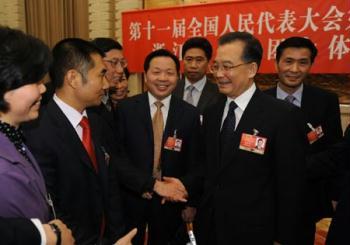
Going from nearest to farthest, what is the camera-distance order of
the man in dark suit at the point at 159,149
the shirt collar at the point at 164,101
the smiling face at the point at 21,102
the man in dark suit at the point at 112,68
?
the smiling face at the point at 21,102 < the man in dark suit at the point at 159,149 < the shirt collar at the point at 164,101 < the man in dark suit at the point at 112,68

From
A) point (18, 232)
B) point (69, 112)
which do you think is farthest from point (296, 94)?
point (18, 232)

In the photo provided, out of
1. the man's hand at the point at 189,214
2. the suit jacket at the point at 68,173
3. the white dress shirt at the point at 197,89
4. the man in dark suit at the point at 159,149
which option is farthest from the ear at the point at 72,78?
the white dress shirt at the point at 197,89

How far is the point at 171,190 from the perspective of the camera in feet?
5.93

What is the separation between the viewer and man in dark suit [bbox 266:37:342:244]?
2.10m

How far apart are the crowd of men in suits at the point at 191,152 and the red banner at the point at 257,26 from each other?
108cm

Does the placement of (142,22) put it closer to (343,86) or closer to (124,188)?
(343,86)

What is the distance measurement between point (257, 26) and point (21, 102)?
9.87 feet

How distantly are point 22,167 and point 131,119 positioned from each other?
1077mm

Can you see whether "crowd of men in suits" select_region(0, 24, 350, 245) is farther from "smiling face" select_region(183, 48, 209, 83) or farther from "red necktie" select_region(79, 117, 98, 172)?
"smiling face" select_region(183, 48, 209, 83)

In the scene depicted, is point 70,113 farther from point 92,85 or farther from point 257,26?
point 257,26

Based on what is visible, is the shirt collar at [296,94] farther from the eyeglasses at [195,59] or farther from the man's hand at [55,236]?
the man's hand at [55,236]

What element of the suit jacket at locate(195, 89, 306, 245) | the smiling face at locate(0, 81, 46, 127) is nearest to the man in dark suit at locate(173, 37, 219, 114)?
the suit jacket at locate(195, 89, 306, 245)

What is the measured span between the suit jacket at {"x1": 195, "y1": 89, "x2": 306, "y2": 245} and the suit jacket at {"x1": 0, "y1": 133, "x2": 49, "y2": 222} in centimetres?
87

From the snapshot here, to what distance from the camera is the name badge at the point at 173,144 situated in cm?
193
